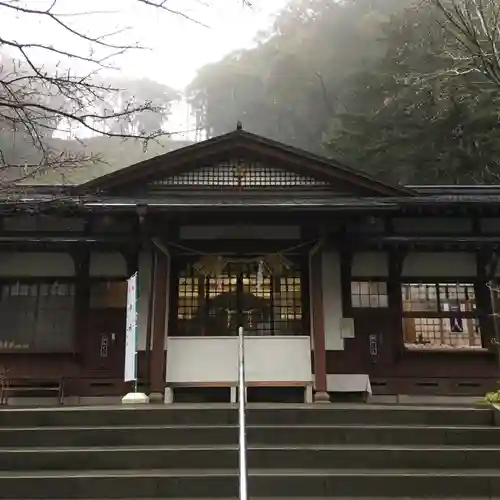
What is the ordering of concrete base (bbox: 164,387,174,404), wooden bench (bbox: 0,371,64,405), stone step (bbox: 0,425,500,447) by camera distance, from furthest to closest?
wooden bench (bbox: 0,371,64,405), concrete base (bbox: 164,387,174,404), stone step (bbox: 0,425,500,447)

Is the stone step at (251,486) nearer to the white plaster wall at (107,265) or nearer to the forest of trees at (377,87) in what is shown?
the white plaster wall at (107,265)

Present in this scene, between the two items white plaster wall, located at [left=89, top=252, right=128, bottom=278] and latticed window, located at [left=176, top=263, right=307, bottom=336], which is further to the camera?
white plaster wall, located at [left=89, top=252, right=128, bottom=278]

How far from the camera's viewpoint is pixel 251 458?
19.7 ft

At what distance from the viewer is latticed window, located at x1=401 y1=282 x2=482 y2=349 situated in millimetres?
10445

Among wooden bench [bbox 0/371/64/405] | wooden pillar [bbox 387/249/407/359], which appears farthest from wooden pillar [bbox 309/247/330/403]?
wooden bench [bbox 0/371/64/405]

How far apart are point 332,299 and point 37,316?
5409 mm

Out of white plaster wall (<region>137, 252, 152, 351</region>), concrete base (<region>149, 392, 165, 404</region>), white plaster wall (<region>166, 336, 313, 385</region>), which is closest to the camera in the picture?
concrete base (<region>149, 392, 165, 404</region>)

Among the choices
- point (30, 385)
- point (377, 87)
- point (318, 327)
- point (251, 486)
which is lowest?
point (251, 486)

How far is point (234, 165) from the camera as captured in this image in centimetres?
1093

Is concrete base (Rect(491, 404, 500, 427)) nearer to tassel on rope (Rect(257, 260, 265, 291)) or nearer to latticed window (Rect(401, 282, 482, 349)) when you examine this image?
latticed window (Rect(401, 282, 482, 349))

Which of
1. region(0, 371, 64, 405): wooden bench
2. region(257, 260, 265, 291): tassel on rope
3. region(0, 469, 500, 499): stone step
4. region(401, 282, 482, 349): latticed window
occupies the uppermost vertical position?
region(257, 260, 265, 291): tassel on rope

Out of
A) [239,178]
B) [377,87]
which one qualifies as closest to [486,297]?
[239,178]

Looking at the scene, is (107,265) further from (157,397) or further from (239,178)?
(239,178)

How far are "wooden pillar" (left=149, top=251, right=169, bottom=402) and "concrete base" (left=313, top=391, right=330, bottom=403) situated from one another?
247 centimetres
